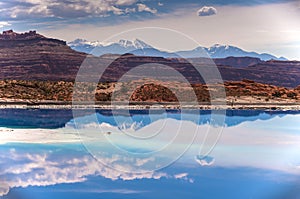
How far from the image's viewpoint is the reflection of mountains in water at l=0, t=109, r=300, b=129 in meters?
22.2

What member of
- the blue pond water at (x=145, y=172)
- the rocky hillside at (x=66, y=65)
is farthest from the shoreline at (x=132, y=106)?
the rocky hillside at (x=66, y=65)

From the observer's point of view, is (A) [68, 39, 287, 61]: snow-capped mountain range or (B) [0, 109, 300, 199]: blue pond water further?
(A) [68, 39, 287, 61]: snow-capped mountain range

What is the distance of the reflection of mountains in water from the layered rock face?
1237 inches

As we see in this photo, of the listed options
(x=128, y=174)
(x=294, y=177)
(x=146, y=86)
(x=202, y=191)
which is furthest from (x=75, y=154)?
(x=146, y=86)

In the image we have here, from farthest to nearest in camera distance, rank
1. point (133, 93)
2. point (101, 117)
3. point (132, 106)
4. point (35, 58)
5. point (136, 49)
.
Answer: point (35, 58) → point (133, 93) → point (132, 106) → point (136, 49) → point (101, 117)

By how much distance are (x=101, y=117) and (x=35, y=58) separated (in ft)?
132

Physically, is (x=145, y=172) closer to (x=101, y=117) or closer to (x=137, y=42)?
(x=101, y=117)

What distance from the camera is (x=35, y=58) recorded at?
63.1 metres

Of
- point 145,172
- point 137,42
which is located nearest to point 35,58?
point 137,42

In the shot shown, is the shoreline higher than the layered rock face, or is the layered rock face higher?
the layered rock face

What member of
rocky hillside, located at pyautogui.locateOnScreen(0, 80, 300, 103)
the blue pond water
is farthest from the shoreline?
the blue pond water

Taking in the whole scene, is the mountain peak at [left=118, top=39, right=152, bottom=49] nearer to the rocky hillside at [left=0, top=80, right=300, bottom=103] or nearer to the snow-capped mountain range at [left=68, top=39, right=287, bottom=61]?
the snow-capped mountain range at [left=68, top=39, right=287, bottom=61]

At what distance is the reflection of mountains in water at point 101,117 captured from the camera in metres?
22.2

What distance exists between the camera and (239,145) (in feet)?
53.1
